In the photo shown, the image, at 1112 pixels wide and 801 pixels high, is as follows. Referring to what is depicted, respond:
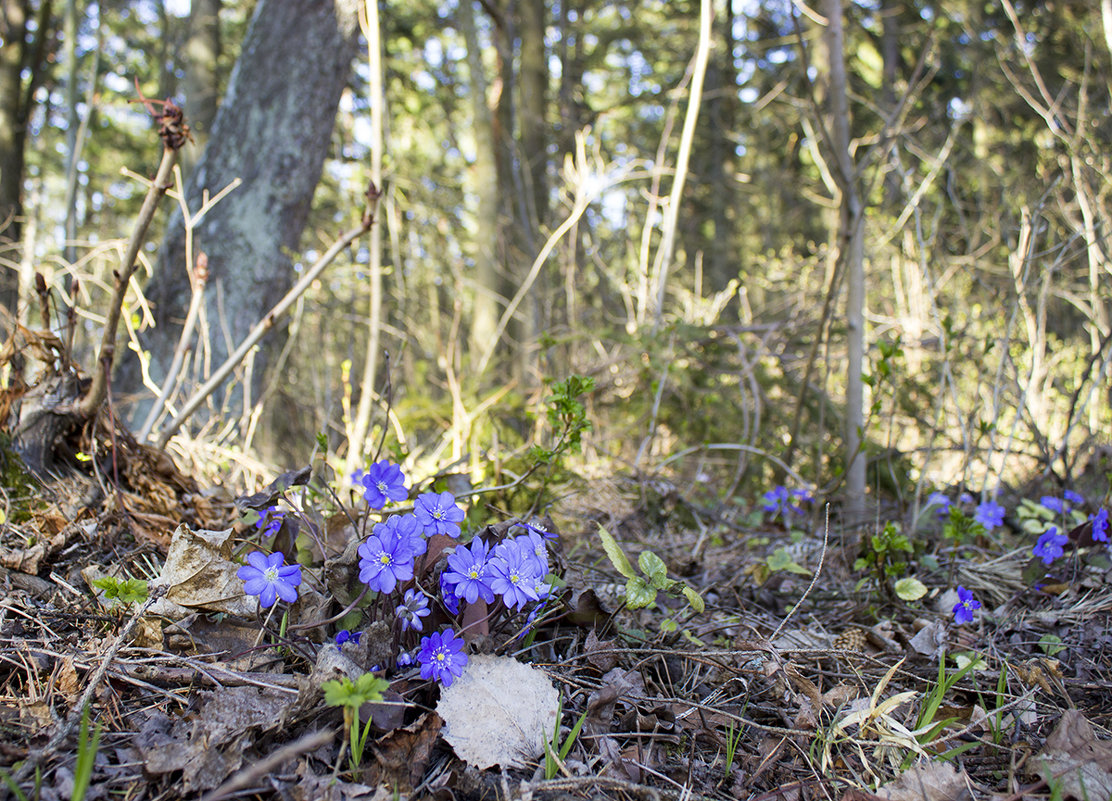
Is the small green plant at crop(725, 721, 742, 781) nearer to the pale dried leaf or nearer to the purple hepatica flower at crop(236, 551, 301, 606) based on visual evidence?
the pale dried leaf

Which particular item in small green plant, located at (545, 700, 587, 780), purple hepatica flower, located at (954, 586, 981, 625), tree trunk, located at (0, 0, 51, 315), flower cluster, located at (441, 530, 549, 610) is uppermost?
tree trunk, located at (0, 0, 51, 315)

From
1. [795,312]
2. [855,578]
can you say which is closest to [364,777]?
[855,578]

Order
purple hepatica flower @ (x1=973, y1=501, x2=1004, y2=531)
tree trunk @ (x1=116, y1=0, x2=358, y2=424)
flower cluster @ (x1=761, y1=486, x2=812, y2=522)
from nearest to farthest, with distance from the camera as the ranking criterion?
purple hepatica flower @ (x1=973, y1=501, x2=1004, y2=531) → flower cluster @ (x1=761, y1=486, x2=812, y2=522) → tree trunk @ (x1=116, y1=0, x2=358, y2=424)

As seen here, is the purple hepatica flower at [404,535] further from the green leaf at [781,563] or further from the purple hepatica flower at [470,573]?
the green leaf at [781,563]

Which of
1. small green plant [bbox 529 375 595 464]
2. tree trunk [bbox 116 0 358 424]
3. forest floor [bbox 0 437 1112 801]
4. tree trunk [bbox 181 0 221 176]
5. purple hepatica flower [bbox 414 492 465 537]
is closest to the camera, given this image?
forest floor [bbox 0 437 1112 801]

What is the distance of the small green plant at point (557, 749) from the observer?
3.99 feet

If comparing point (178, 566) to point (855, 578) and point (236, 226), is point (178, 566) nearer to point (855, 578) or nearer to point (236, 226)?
point (855, 578)

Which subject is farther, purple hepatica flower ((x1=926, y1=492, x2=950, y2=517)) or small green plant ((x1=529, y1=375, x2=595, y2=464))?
purple hepatica flower ((x1=926, y1=492, x2=950, y2=517))

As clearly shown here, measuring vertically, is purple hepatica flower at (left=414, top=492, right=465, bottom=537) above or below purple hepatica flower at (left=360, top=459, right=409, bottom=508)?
below

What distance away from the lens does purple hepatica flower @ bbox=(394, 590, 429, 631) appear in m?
1.30

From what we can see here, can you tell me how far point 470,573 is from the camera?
4.39 feet

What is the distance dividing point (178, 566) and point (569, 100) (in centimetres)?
724

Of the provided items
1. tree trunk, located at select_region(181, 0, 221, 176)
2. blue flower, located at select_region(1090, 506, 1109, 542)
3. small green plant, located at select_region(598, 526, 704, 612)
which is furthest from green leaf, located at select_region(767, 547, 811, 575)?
tree trunk, located at select_region(181, 0, 221, 176)

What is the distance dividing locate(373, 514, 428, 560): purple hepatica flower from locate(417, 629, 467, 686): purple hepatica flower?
0.16 meters
